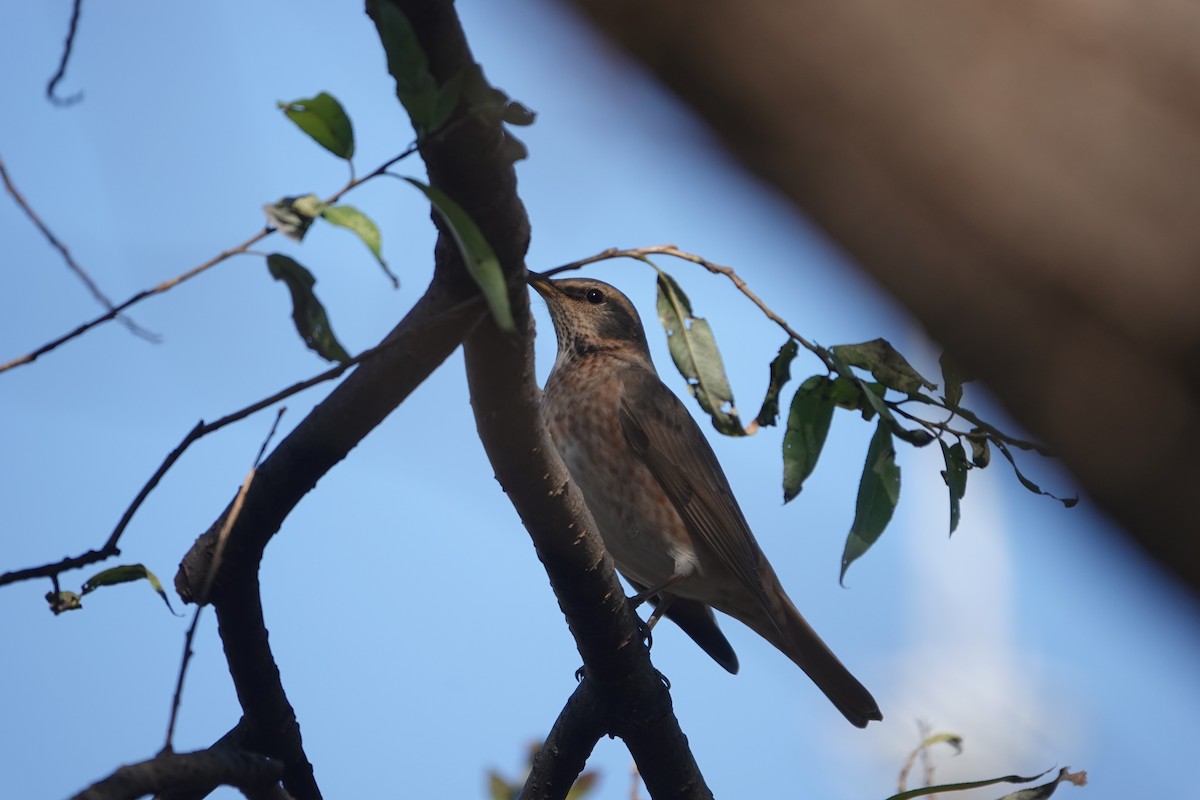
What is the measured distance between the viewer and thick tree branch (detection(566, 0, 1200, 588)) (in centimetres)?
132

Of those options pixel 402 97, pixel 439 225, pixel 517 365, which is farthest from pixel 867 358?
pixel 402 97

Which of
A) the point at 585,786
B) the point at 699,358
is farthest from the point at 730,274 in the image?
the point at 585,786

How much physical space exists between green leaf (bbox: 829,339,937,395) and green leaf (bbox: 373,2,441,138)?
3.85ft

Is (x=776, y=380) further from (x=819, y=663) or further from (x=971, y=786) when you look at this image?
(x=819, y=663)

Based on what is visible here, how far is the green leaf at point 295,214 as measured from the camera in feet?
6.61

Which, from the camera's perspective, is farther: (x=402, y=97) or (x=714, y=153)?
(x=402, y=97)

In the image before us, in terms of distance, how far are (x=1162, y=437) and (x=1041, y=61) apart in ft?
1.60

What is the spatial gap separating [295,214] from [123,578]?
41.1 inches

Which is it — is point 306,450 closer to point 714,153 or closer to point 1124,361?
point 714,153

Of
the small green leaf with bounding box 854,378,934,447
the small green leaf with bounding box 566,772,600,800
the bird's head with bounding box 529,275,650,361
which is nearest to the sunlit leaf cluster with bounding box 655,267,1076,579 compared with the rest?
the small green leaf with bounding box 854,378,934,447

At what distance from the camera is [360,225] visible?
2.00m

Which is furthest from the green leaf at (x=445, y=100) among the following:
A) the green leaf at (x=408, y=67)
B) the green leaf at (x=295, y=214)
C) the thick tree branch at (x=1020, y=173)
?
the thick tree branch at (x=1020, y=173)

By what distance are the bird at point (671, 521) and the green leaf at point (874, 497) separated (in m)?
2.45

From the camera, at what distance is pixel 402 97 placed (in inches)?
78.7
